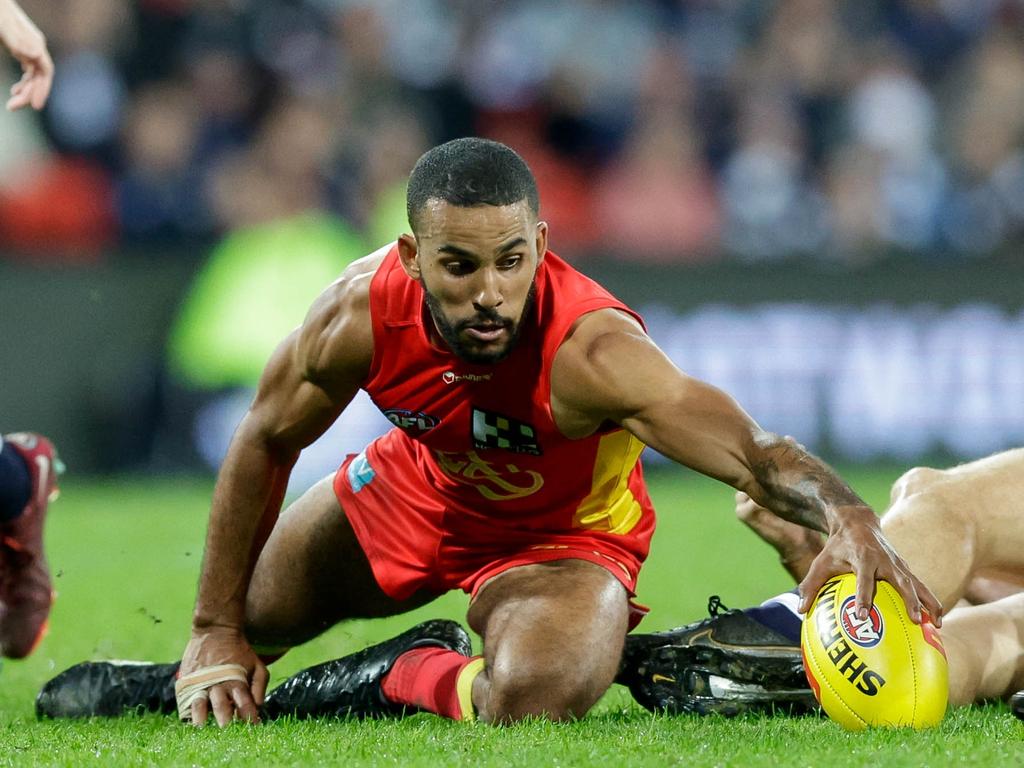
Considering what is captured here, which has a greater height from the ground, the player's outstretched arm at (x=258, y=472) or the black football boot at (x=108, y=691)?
the player's outstretched arm at (x=258, y=472)

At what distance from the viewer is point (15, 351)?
11227 millimetres

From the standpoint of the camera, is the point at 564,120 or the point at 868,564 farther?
the point at 564,120

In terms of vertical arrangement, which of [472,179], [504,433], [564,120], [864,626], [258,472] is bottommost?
[864,626]

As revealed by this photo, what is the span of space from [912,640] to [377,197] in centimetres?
884

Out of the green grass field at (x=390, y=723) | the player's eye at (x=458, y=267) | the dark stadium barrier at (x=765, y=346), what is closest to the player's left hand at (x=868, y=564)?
the green grass field at (x=390, y=723)

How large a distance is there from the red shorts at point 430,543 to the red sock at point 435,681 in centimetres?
29

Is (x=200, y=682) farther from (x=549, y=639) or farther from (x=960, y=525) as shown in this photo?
(x=960, y=525)

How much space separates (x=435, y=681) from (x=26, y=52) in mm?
2323

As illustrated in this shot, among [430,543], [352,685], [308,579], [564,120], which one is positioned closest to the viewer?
[352,685]

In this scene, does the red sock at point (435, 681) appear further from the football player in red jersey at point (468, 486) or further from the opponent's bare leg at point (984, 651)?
the opponent's bare leg at point (984, 651)

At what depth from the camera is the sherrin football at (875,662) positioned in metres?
3.71

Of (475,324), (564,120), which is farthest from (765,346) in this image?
(475,324)

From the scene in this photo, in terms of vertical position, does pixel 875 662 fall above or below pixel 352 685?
above

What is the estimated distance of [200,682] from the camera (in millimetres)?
4496
